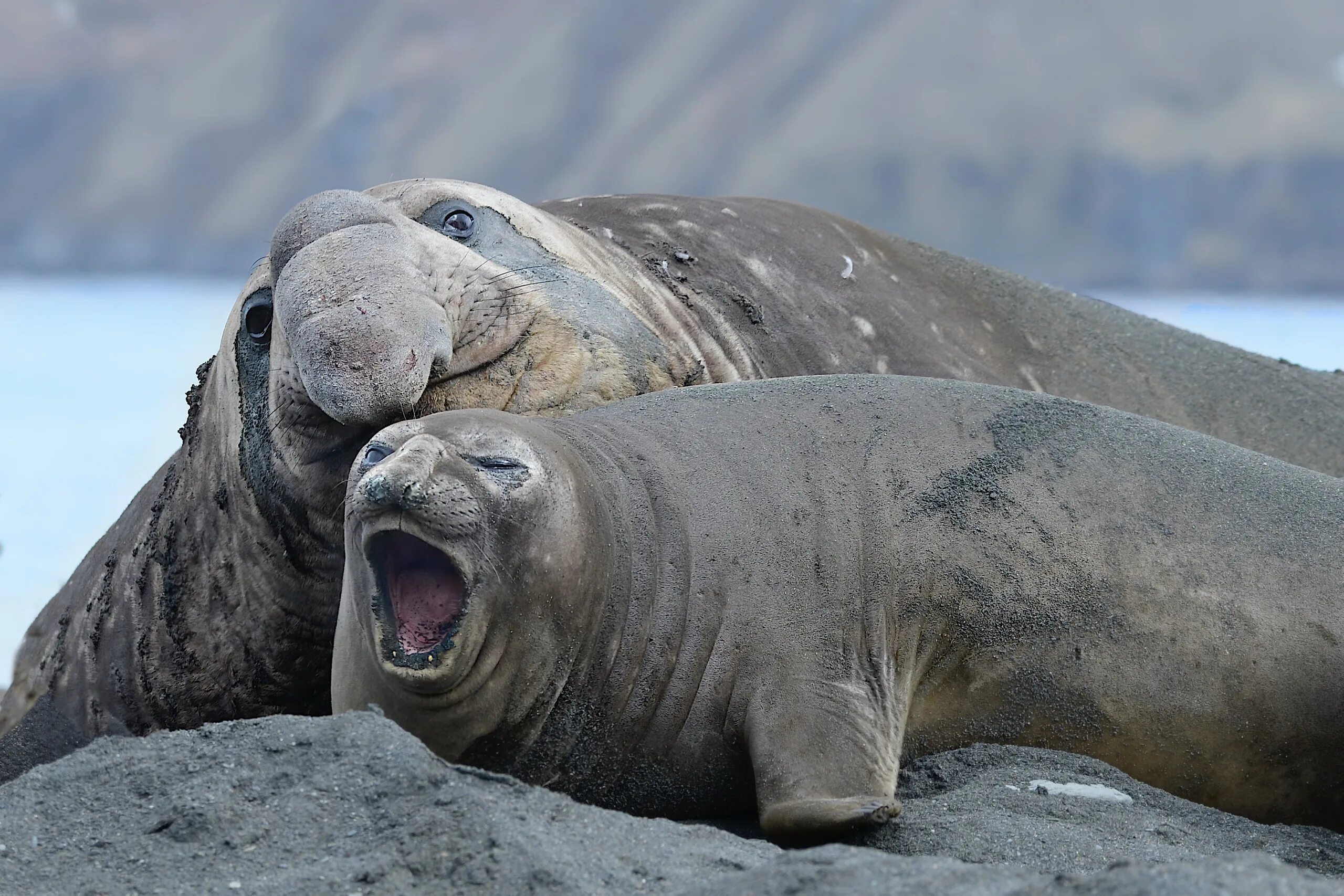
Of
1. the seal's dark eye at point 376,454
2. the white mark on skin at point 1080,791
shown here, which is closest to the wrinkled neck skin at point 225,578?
the seal's dark eye at point 376,454

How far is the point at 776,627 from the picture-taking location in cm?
305

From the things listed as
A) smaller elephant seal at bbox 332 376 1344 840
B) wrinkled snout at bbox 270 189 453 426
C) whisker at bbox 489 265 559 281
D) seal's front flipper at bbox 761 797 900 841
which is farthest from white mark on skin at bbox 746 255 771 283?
seal's front flipper at bbox 761 797 900 841

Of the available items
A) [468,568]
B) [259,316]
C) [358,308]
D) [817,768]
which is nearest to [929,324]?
[259,316]

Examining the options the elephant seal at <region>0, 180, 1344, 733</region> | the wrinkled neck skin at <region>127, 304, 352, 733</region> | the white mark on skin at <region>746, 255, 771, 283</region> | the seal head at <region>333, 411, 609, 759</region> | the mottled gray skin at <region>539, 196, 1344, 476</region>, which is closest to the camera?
the seal head at <region>333, 411, 609, 759</region>

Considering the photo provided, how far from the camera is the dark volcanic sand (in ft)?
6.81

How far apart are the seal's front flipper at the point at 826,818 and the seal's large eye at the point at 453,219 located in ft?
6.74

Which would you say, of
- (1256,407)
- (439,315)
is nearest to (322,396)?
(439,315)

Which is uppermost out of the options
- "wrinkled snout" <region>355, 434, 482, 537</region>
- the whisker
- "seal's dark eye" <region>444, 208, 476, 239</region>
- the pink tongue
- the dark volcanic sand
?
"seal's dark eye" <region>444, 208, 476, 239</region>

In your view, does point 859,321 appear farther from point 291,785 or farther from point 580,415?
point 291,785

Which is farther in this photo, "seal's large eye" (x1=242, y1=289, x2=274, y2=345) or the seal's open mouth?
"seal's large eye" (x1=242, y1=289, x2=274, y2=345)

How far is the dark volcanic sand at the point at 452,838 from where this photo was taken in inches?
81.7

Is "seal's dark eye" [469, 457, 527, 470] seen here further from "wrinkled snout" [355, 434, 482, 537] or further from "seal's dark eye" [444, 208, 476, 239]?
"seal's dark eye" [444, 208, 476, 239]

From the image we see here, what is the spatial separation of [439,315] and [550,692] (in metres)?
1.09

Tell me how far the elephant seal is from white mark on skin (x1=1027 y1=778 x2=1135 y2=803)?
57.7 inches
